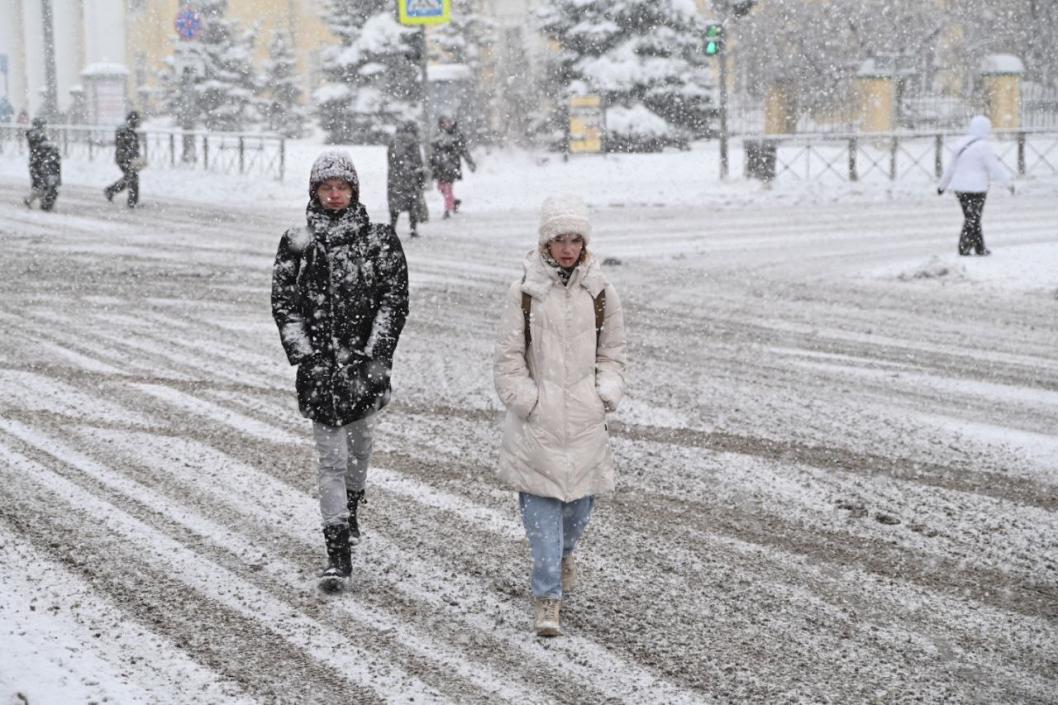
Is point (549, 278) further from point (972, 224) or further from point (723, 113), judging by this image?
point (723, 113)

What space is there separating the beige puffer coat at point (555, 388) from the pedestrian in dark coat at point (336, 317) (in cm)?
64

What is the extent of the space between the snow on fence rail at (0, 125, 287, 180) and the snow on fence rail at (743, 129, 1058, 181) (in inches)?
411

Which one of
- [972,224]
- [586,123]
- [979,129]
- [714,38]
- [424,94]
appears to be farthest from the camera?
[586,123]

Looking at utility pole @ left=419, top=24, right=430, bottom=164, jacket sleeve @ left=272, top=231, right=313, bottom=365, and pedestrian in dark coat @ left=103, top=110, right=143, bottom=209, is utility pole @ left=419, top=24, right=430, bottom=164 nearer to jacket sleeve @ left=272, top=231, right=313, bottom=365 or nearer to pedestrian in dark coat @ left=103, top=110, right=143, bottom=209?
pedestrian in dark coat @ left=103, top=110, right=143, bottom=209

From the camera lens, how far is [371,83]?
1591 inches

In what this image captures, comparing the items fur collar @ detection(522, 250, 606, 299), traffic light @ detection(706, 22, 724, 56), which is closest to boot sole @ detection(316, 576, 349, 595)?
fur collar @ detection(522, 250, 606, 299)

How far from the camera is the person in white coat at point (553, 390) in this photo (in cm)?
448

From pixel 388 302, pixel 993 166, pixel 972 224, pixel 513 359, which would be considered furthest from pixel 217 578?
pixel 993 166

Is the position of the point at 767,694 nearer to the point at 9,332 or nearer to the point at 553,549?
the point at 553,549

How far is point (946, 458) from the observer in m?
6.80

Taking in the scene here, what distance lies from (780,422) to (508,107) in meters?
30.4

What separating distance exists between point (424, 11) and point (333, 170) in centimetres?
1794

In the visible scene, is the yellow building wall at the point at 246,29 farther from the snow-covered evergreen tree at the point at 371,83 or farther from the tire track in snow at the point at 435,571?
the tire track in snow at the point at 435,571

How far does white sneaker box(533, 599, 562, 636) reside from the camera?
177 inches
